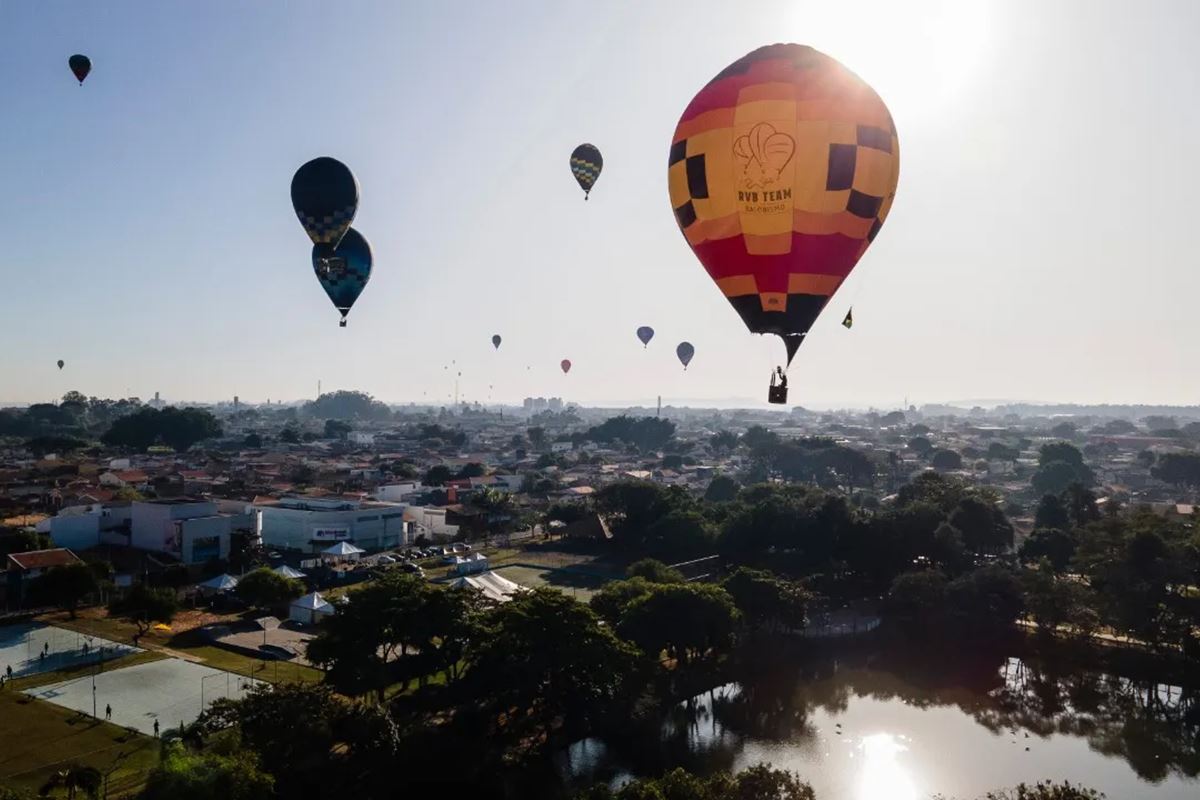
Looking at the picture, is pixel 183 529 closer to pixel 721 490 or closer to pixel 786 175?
pixel 786 175

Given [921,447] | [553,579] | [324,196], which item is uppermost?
[324,196]

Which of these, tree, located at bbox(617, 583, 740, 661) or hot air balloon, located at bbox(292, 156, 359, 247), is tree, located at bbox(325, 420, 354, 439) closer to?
hot air balloon, located at bbox(292, 156, 359, 247)

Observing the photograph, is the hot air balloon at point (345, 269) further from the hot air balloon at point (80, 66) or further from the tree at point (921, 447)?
the tree at point (921, 447)

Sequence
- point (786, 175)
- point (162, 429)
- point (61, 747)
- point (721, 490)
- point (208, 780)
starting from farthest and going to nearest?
1. point (162, 429)
2. point (721, 490)
3. point (61, 747)
4. point (786, 175)
5. point (208, 780)

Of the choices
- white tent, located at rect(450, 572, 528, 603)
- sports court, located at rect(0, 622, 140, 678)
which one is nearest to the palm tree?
sports court, located at rect(0, 622, 140, 678)

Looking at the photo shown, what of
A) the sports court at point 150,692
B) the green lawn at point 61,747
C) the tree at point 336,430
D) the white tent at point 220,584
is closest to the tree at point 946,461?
the white tent at point 220,584

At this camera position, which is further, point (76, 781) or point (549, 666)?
point (549, 666)

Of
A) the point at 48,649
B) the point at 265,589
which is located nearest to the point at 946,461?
the point at 265,589

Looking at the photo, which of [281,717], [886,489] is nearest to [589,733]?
[281,717]
